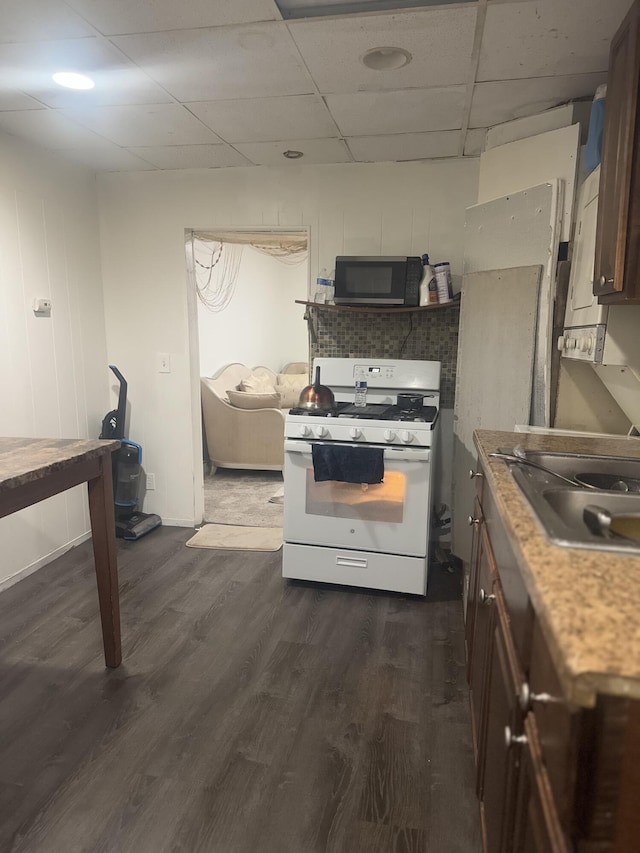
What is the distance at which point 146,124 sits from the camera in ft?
8.30

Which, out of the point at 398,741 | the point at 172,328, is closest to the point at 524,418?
the point at 398,741

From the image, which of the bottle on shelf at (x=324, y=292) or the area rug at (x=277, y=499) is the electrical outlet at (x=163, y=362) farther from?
the area rug at (x=277, y=499)

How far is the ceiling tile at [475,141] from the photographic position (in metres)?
2.57

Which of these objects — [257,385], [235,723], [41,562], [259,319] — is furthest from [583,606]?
[259,319]

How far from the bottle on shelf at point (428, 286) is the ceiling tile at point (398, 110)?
2.16 feet

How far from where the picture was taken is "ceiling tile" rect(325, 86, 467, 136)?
7.16 ft

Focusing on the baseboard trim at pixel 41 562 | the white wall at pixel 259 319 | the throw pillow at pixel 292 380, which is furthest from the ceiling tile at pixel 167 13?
the throw pillow at pixel 292 380

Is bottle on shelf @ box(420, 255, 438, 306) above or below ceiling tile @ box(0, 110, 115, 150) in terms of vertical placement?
below

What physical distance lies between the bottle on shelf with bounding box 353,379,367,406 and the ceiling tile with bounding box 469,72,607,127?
1.41 meters

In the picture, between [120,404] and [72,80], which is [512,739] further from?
[120,404]

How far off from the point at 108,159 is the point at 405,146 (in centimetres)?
169

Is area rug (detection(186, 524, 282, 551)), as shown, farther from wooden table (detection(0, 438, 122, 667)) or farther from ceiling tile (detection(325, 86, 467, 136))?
ceiling tile (detection(325, 86, 467, 136))

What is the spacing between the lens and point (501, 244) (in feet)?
8.20

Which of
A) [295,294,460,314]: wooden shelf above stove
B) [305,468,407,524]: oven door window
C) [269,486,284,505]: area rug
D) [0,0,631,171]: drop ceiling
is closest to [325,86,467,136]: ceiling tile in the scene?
[0,0,631,171]: drop ceiling
